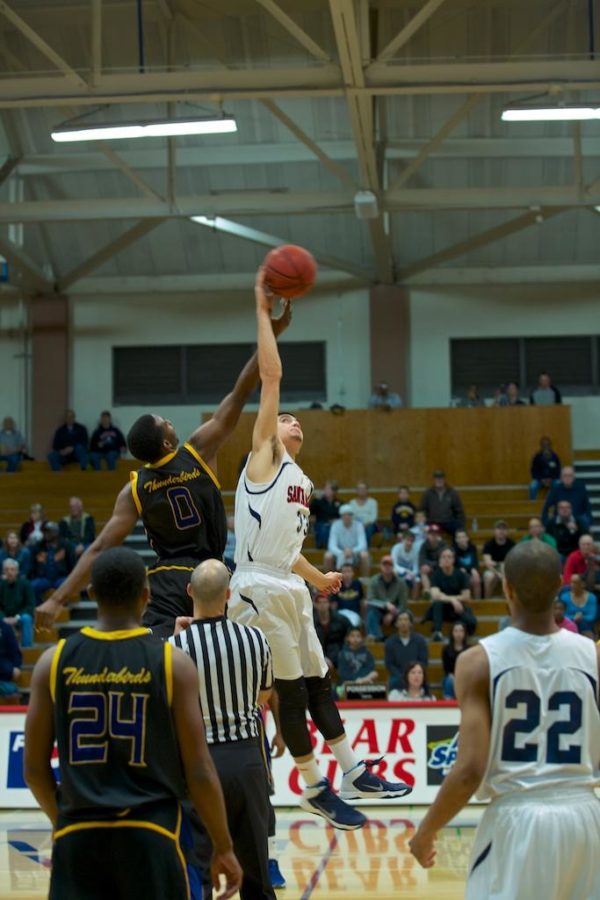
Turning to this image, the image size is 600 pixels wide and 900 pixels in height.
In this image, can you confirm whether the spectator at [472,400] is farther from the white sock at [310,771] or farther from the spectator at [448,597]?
the white sock at [310,771]

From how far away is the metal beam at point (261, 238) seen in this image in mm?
22994

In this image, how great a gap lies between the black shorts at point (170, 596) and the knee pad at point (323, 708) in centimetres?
91

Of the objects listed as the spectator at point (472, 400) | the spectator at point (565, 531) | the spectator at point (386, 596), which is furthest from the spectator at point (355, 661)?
the spectator at point (472, 400)

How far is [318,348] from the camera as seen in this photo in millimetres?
25797

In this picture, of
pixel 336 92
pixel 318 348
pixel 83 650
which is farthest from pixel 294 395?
pixel 83 650

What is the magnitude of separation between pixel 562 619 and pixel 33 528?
9.57m

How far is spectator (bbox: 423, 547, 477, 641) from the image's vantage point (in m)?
17.5

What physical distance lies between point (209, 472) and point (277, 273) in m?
1.18

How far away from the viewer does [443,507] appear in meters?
20.6

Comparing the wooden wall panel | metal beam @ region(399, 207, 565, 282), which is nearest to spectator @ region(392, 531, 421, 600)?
the wooden wall panel

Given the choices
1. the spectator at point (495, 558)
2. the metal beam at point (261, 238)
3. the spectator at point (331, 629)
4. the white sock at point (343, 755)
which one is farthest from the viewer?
the metal beam at point (261, 238)

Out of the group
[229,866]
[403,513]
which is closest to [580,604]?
[403,513]

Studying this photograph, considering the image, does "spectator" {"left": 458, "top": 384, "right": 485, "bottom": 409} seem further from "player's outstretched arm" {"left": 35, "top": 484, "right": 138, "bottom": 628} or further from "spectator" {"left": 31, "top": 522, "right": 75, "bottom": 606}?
"player's outstretched arm" {"left": 35, "top": 484, "right": 138, "bottom": 628}

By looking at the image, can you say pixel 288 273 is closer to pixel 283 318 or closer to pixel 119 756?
pixel 283 318
